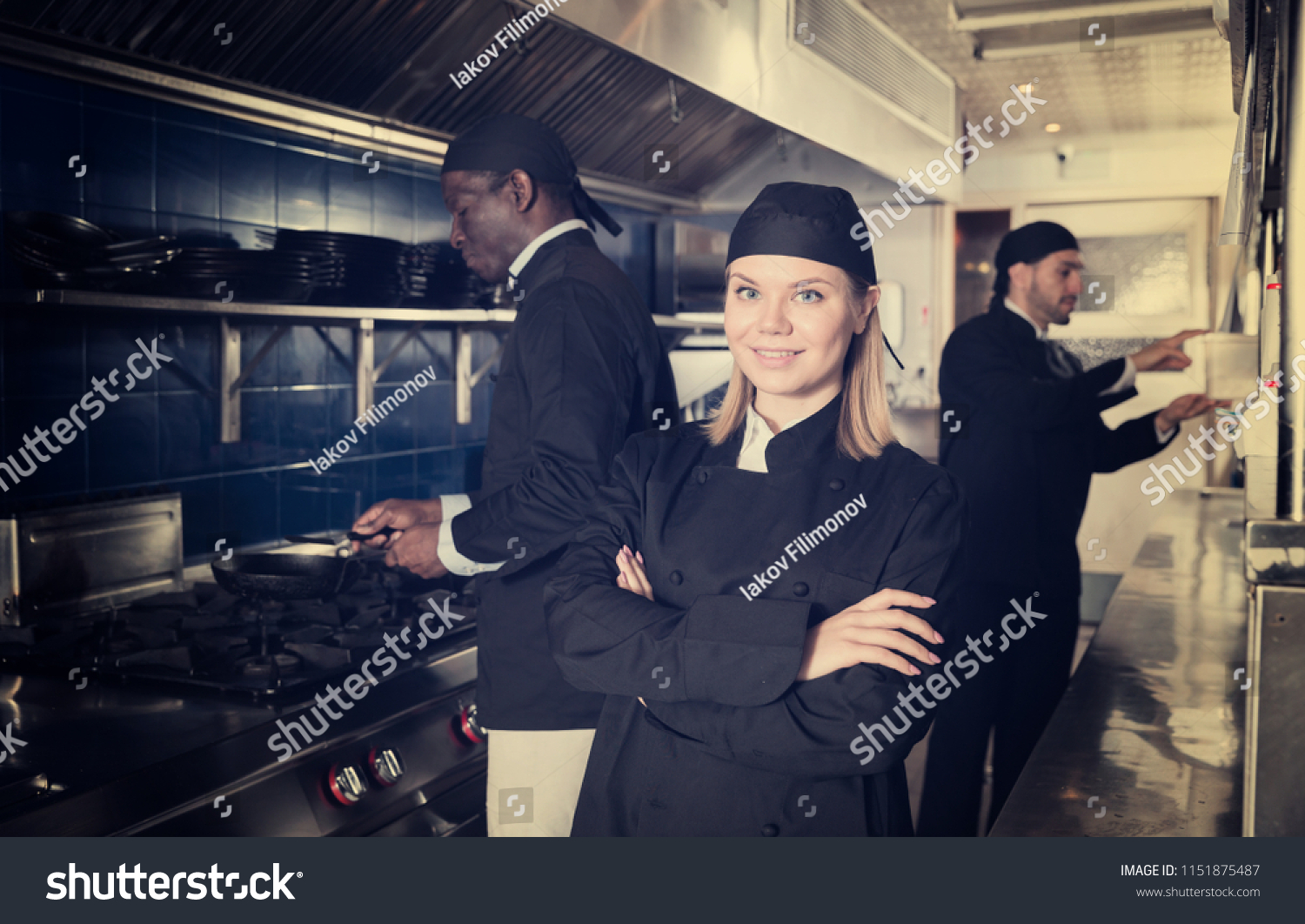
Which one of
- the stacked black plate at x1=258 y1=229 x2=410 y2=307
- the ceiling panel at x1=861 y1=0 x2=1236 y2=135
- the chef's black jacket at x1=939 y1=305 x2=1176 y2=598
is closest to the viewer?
the stacked black plate at x1=258 y1=229 x2=410 y2=307

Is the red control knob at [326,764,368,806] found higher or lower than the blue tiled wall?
lower

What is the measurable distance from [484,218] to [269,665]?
66 cm

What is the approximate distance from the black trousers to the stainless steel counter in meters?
0.12

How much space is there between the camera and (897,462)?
99 cm

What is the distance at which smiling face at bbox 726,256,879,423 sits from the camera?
3.21 feet

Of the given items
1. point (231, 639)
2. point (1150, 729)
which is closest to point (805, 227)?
point (1150, 729)

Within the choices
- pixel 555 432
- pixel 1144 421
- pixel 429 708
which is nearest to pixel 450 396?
pixel 429 708

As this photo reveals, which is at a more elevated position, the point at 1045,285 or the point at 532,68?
the point at 532,68

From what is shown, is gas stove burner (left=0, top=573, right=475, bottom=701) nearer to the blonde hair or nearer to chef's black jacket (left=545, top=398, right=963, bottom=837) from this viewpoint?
chef's black jacket (left=545, top=398, right=963, bottom=837)

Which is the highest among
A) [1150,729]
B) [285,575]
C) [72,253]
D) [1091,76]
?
[1091,76]

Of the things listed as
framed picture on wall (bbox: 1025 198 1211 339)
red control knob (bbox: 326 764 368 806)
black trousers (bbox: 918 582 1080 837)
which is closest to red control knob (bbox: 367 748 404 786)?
red control knob (bbox: 326 764 368 806)

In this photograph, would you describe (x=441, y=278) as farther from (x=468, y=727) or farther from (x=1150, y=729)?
(x=1150, y=729)

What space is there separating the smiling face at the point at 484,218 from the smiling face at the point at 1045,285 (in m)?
1.06

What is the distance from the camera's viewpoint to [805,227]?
97 cm
